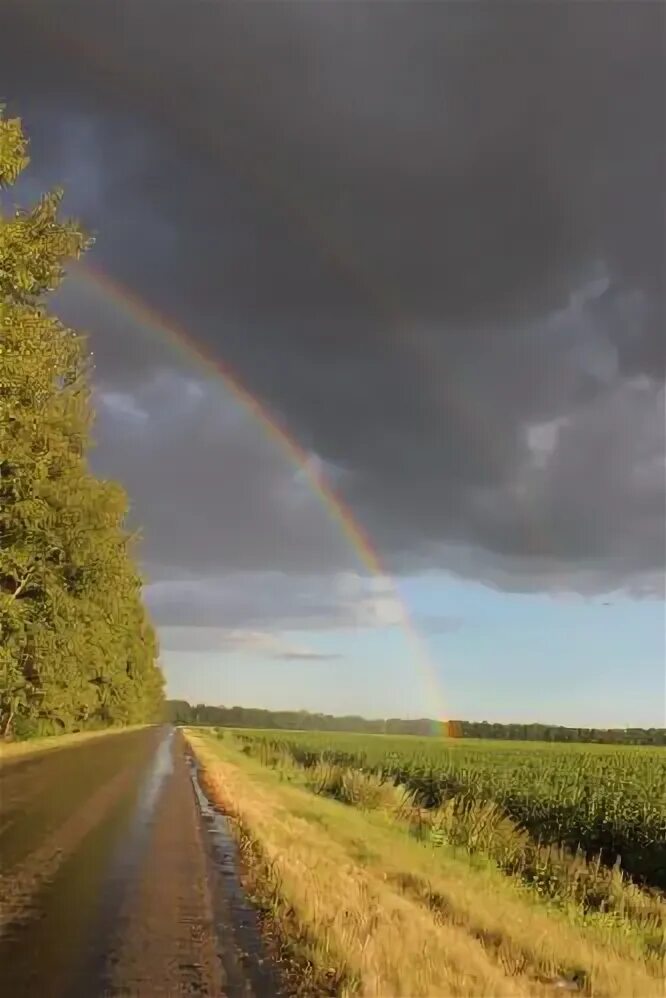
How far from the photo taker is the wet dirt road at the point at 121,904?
24.6ft

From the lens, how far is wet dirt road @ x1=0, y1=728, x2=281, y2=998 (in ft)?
24.6

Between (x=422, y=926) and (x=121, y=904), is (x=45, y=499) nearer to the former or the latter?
(x=121, y=904)

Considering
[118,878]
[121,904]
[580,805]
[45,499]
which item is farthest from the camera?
[45,499]

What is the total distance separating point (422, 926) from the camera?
935cm

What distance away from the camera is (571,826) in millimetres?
25781

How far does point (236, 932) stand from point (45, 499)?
23.8m

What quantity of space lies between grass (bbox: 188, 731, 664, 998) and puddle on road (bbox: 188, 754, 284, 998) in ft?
0.94

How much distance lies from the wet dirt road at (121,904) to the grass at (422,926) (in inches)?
20.7

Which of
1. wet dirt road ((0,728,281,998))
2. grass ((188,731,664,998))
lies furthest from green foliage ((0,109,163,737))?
grass ((188,731,664,998))

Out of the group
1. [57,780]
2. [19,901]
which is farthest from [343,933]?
[57,780]

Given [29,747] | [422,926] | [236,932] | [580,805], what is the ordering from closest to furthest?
[236,932] → [422,926] → [580,805] → [29,747]

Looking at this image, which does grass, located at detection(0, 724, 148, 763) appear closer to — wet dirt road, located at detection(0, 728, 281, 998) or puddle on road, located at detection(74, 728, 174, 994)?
puddle on road, located at detection(74, 728, 174, 994)

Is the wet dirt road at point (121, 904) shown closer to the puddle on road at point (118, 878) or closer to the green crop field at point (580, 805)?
the puddle on road at point (118, 878)

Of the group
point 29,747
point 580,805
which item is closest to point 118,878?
point 580,805
